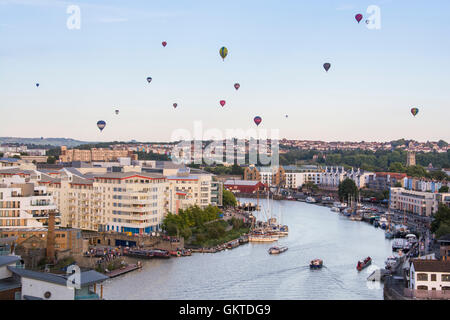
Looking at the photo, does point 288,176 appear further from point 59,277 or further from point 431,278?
point 59,277

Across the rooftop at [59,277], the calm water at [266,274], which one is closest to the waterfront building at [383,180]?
the calm water at [266,274]

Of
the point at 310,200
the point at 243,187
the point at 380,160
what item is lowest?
the point at 310,200

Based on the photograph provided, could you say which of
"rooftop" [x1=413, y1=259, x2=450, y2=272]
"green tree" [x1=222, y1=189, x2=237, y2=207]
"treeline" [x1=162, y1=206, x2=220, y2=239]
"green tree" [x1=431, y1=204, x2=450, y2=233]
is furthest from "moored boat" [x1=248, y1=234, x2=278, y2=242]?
"rooftop" [x1=413, y1=259, x2=450, y2=272]

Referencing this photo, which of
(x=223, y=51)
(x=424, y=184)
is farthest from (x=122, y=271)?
(x=424, y=184)

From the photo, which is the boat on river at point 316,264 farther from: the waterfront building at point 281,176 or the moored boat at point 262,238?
the waterfront building at point 281,176

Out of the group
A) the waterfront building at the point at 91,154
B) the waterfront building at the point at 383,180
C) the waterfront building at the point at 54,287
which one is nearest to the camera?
the waterfront building at the point at 54,287

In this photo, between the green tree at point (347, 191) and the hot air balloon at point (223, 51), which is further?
the green tree at point (347, 191)

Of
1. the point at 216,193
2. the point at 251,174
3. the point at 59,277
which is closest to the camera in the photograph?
the point at 59,277

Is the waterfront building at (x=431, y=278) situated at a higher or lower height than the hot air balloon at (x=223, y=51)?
lower
